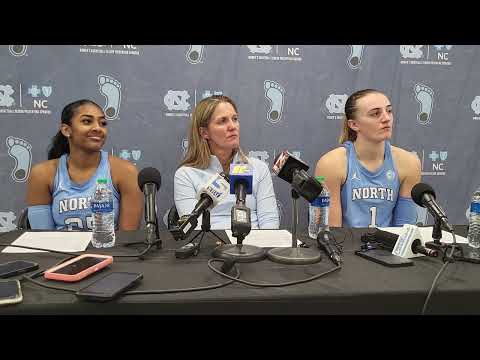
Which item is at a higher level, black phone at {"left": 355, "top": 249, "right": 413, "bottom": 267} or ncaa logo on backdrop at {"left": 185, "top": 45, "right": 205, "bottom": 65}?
ncaa logo on backdrop at {"left": 185, "top": 45, "right": 205, "bottom": 65}

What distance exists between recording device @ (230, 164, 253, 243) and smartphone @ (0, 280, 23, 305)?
63 centimetres

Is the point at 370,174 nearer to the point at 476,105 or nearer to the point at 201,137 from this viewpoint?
the point at 201,137

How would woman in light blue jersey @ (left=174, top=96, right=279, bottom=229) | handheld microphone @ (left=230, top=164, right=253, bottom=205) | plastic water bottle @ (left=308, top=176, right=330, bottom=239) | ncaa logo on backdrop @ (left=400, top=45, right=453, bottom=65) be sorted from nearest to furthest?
handheld microphone @ (left=230, top=164, right=253, bottom=205), plastic water bottle @ (left=308, top=176, right=330, bottom=239), woman in light blue jersey @ (left=174, top=96, right=279, bottom=229), ncaa logo on backdrop @ (left=400, top=45, right=453, bottom=65)

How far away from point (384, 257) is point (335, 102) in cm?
216

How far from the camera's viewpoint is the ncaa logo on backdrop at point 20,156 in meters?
3.09

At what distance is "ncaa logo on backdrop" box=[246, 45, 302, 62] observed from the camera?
3.22 metres

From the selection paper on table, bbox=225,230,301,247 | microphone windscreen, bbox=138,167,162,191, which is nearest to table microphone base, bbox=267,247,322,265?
paper on table, bbox=225,230,301,247

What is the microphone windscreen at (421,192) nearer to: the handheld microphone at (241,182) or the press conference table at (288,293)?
the press conference table at (288,293)

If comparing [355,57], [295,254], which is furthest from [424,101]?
[295,254]

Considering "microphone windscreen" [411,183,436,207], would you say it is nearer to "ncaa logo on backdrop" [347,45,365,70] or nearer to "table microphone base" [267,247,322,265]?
"table microphone base" [267,247,322,265]

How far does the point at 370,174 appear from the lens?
2.68 m

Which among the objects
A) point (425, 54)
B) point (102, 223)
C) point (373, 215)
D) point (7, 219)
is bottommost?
point (7, 219)
